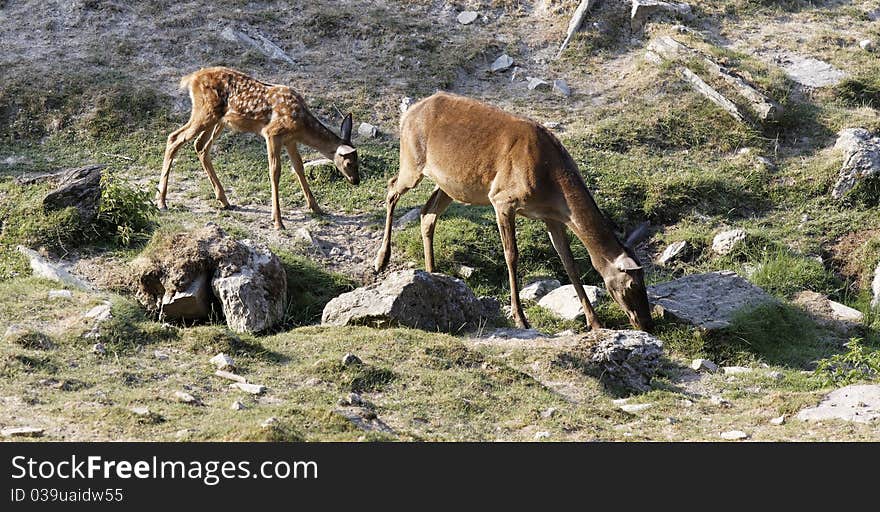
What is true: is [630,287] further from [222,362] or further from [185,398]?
[185,398]

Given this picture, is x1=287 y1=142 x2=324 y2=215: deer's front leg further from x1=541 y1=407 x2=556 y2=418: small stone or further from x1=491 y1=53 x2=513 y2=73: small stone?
x1=541 y1=407 x2=556 y2=418: small stone

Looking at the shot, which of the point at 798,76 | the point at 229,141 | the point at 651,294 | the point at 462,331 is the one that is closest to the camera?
the point at 462,331

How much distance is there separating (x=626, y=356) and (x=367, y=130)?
21.6 ft

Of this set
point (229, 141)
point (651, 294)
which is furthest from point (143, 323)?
point (229, 141)

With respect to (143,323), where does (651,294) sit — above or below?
below

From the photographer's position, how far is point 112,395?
729 centimetres

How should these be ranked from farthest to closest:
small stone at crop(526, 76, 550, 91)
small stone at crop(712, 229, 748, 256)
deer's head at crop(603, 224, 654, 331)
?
small stone at crop(526, 76, 550, 91) → small stone at crop(712, 229, 748, 256) → deer's head at crop(603, 224, 654, 331)

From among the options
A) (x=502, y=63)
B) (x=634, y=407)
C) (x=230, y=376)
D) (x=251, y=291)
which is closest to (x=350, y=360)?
(x=230, y=376)

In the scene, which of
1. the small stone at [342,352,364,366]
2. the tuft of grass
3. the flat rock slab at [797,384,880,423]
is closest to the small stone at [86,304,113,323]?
the small stone at [342,352,364,366]

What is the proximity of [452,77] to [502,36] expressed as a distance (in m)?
1.63

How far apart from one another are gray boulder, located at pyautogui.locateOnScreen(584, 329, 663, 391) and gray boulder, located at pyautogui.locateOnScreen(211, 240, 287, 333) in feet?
9.33

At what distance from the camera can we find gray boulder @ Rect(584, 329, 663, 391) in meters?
8.54

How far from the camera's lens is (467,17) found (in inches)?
672

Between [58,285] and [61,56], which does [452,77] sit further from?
[58,285]
